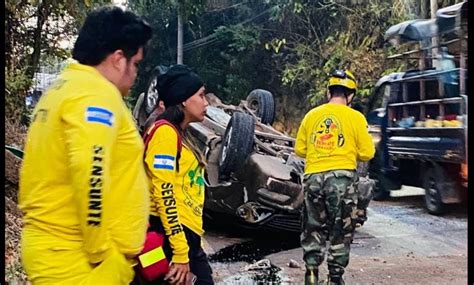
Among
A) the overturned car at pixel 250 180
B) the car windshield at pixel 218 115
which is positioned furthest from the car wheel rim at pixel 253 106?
the overturned car at pixel 250 180

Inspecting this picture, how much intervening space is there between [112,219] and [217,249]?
515 centimetres

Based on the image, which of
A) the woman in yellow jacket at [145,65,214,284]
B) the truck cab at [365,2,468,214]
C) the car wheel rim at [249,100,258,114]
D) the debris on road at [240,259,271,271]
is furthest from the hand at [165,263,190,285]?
the car wheel rim at [249,100,258,114]

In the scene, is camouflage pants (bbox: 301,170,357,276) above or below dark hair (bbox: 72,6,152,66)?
below

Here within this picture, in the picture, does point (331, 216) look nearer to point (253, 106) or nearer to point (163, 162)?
point (163, 162)

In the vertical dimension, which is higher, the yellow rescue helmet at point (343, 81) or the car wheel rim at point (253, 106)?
the yellow rescue helmet at point (343, 81)

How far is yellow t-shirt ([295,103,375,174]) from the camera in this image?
14.7ft

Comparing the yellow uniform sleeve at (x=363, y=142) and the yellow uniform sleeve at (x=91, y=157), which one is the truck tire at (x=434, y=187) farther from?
the yellow uniform sleeve at (x=91, y=157)

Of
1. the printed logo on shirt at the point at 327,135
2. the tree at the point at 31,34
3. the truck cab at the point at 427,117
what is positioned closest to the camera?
the printed logo on shirt at the point at 327,135

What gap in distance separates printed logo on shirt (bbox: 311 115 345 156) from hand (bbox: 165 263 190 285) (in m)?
2.07

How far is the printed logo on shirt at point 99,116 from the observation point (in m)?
1.72

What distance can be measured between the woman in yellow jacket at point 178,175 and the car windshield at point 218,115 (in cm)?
493

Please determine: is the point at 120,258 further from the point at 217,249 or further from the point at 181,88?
the point at 217,249

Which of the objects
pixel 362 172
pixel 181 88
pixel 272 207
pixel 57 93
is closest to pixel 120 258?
pixel 57 93

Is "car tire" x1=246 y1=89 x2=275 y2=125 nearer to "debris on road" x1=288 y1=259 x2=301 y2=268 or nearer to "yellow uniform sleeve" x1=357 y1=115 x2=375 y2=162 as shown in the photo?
"debris on road" x1=288 y1=259 x2=301 y2=268
